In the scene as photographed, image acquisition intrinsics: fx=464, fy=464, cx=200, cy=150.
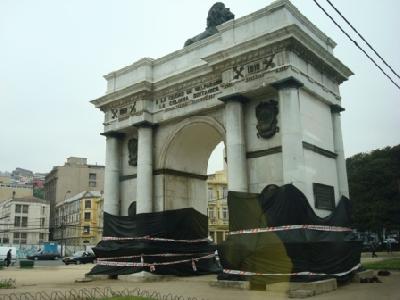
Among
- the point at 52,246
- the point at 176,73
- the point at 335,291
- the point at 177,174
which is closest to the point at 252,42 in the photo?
the point at 176,73

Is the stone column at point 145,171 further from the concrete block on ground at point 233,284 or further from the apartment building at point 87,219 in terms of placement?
the apartment building at point 87,219

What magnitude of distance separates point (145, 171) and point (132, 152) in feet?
7.48

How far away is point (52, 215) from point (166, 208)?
8541 centimetres

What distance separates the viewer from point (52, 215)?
101m

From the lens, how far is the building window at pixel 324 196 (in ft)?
56.1

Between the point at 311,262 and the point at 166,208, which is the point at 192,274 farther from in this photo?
the point at 311,262

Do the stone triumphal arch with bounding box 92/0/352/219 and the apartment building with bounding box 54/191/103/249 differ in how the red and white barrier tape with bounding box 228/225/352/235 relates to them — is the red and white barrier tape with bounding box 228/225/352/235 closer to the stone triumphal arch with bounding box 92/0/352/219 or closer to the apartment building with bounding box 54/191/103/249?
the stone triumphal arch with bounding box 92/0/352/219

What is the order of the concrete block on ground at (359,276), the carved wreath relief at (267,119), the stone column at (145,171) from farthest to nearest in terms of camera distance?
the stone column at (145,171), the carved wreath relief at (267,119), the concrete block on ground at (359,276)

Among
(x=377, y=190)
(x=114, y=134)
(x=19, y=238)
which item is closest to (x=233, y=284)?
(x=114, y=134)

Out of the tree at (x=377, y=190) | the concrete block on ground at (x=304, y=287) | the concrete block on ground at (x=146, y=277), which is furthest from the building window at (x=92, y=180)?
the concrete block on ground at (x=304, y=287)

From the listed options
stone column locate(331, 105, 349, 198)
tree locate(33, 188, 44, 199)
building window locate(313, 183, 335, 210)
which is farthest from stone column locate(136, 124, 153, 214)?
tree locate(33, 188, 44, 199)

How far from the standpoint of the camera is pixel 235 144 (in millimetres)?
18234

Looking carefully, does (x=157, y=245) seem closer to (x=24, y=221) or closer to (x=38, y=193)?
(x=24, y=221)

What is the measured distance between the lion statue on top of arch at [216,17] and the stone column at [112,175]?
258 inches
